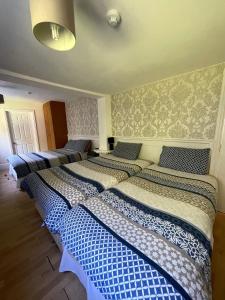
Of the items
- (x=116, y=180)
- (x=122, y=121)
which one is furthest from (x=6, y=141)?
(x=116, y=180)

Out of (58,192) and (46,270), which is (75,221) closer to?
(58,192)

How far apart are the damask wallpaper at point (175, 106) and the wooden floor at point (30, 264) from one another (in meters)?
2.29

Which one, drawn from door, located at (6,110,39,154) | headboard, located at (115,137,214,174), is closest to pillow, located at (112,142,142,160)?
headboard, located at (115,137,214,174)

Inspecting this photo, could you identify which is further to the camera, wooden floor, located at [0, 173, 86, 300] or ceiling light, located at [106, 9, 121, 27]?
wooden floor, located at [0, 173, 86, 300]

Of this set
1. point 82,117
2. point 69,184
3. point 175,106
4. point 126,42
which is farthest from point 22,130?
point 175,106

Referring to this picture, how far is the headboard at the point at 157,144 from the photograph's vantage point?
2064 millimetres

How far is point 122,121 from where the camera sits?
311 centimetres

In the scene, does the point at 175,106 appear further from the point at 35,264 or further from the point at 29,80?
the point at 35,264

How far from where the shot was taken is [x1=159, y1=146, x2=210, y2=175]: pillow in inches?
73.7

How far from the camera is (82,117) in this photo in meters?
4.17

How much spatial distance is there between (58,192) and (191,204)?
130 cm

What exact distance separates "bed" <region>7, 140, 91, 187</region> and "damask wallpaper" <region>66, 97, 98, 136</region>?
0.44 m

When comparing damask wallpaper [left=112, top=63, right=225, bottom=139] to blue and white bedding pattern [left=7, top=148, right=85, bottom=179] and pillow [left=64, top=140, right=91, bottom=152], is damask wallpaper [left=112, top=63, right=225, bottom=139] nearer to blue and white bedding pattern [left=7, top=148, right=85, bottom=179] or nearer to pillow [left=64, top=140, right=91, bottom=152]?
pillow [left=64, top=140, right=91, bottom=152]

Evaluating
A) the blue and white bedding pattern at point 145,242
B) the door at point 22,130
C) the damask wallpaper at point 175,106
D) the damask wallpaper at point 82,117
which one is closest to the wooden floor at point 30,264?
the blue and white bedding pattern at point 145,242
